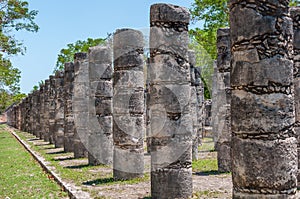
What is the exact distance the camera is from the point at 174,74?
8508mm

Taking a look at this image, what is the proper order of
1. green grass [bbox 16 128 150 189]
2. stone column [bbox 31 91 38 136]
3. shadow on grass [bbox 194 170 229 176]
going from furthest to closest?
stone column [bbox 31 91 38 136] < shadow on grass [bbox 194 170 229 176] < green grass [bbox 16 128 150 189]

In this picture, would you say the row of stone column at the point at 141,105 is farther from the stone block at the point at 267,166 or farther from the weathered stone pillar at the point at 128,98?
the stone block at the point at 267,166

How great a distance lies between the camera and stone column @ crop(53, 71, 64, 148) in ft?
68.6

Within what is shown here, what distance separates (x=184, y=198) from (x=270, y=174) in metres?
3.17

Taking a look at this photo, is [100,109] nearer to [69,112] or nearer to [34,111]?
[69,112]

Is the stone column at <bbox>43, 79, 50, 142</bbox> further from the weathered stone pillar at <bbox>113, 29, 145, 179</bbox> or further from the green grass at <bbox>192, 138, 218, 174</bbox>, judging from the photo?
the weathered stone pillar at <bbox>113, 29, 145, 179</bbox>

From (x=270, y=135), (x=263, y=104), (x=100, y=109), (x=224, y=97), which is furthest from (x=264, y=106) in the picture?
(x=100, y=109)

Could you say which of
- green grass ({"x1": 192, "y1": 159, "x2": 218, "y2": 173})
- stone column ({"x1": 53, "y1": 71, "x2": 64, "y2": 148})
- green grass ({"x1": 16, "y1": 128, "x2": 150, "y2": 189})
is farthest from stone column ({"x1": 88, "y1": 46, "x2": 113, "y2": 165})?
stone column ({"x1": 53, "y1": 71, "x2": 64, "y2": 148})

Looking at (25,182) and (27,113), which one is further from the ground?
(27,113)

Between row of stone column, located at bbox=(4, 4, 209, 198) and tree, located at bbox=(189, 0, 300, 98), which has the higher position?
tree, located at bbox=(189, 0, 300, 98)

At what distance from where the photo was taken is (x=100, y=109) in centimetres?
1360

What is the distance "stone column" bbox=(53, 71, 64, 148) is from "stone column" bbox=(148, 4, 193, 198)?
13.1 meters

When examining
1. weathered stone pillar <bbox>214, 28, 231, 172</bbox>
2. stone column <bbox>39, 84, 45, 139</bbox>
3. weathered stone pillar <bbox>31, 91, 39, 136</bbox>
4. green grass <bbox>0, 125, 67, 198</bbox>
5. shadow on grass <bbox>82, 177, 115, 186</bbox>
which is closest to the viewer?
green grass <bbox>0, 125, 67, 198</bbox>

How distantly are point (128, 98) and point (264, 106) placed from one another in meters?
5.87
